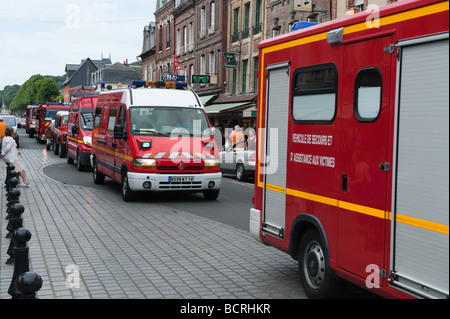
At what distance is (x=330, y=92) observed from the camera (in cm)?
585

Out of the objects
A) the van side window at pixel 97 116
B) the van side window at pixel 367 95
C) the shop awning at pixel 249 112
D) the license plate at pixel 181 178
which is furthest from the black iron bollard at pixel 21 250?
the shop awning at pixel 249 112

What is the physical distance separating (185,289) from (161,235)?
3.26 metres

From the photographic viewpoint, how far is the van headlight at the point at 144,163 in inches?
522

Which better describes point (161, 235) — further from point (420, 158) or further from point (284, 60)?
point (420, 158)

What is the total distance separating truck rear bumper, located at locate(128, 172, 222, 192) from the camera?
13.3 meters

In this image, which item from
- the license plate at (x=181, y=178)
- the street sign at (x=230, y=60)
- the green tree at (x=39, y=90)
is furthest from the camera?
the green tree at (x=39, y=90)

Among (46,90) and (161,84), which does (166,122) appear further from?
(46,90)

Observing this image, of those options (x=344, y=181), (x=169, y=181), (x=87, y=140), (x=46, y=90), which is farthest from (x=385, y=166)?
(x=46, y=90)

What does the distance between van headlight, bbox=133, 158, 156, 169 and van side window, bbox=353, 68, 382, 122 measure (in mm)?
8328

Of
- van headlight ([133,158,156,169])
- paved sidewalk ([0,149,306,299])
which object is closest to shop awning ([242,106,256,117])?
van headlight ([133,158,156,169])

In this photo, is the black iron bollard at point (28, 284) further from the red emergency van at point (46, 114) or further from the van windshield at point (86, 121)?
the red emergency van at point (46, 114)

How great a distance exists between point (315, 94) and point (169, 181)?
302 inches

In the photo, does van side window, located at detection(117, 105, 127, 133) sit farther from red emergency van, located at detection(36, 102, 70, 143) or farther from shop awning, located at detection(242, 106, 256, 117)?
red emergency van, located at detection(36, 102, 70, 143)

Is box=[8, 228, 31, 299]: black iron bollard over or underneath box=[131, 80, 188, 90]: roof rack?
underneath
